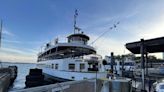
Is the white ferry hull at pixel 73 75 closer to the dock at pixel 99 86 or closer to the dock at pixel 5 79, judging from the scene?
the dock at pixel 5 79

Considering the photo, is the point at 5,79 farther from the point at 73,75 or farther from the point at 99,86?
the point at 99,86

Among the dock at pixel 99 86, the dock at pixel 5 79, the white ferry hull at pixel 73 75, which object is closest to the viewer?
the dock at pixel 99 86

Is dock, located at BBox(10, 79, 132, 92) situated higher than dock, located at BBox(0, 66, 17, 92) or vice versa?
dock, located at BBox(10, 79, 132, 92)

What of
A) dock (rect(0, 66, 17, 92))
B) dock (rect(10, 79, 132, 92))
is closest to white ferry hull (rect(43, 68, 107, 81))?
dock (rect(0, 66, 17, 92))

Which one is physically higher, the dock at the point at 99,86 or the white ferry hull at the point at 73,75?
the dock at the point at 99,86

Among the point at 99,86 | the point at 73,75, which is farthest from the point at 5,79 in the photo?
the point at 99,86

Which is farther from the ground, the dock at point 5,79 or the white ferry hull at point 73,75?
the white ferry hull at point 73,75

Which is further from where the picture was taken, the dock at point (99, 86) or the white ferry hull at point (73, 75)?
the white ferry hull at point (73, 75)

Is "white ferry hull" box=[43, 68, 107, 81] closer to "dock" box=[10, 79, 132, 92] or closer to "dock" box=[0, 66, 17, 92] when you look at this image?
"dock" box=[0, 66, 17, 92]

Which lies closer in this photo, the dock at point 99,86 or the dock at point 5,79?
the dock at point 99,86

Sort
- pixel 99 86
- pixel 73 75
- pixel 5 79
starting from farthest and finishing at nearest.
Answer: pixel 5 79 < pixel 73 75 < pixel 99 86

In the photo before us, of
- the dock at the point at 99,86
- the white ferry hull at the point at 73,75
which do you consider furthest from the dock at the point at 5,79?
the dock at the point at 99,86

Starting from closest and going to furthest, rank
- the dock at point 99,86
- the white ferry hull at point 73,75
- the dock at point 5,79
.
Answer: the dock at point 99,86
the dock at point 5,79
the white ferry hull at point 73,75

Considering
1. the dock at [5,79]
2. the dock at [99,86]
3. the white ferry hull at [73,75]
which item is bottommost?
the dock at [5,79]
